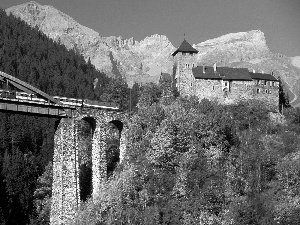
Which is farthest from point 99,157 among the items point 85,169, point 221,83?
point 221,83

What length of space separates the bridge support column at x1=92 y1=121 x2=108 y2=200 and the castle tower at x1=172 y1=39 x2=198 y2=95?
849 inches

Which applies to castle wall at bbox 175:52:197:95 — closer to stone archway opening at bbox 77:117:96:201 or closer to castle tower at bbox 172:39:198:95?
castle tower at bbox 172:39:198:95

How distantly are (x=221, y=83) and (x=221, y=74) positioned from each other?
6.60ft

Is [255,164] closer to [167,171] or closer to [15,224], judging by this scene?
[167,171]

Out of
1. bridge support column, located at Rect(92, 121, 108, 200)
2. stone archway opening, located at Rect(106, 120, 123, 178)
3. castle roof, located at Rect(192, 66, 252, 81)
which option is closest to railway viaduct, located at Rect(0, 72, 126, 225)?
bridge support column, located at Rect(92, 121, 108, 200)

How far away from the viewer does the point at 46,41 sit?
173 meters

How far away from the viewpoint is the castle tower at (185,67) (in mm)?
71188

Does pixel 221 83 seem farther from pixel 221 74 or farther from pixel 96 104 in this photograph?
pixel 96 104

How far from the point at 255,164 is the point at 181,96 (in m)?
22.0

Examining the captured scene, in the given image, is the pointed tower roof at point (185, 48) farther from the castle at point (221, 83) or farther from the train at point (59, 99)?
the train at point (59, 99)

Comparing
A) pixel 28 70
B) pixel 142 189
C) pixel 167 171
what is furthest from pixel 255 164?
pixel 28 70

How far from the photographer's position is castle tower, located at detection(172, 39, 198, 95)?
7119 centimetres

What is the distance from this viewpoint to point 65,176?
47.1m

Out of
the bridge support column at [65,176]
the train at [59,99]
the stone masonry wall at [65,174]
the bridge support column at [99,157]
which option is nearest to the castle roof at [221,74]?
the train at [59,99]
